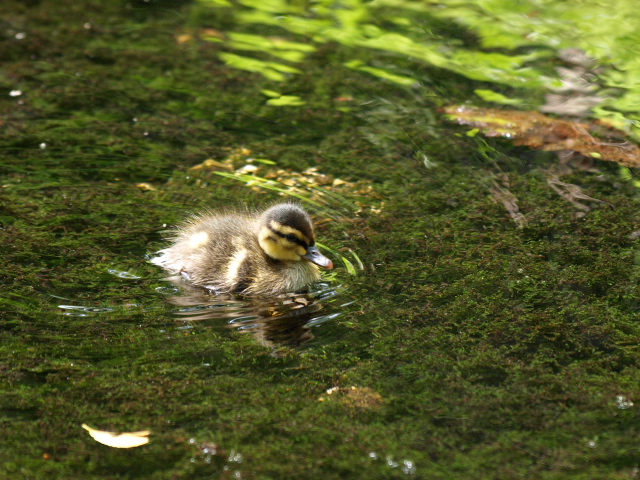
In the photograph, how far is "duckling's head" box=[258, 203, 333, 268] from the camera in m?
4.59

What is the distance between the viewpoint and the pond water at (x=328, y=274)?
3.35m

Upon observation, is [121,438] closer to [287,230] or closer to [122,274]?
[122,274]

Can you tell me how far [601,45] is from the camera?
7.34 meters

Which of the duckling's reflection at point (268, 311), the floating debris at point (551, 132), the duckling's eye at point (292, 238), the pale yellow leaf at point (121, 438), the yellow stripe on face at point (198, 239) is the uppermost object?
the floating debris at point (551, 132)

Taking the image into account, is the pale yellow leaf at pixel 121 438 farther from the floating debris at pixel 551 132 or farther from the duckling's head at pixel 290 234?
the floating debris at pixel 551 132

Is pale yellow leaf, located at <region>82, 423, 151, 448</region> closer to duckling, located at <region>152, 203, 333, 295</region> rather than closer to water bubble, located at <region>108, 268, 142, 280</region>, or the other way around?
water bubble, located at <region>108, 268, 142, 280</region>

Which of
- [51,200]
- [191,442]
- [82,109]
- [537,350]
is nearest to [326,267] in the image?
[537,350]

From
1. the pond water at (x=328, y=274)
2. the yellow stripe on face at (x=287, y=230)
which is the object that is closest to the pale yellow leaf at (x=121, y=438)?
the pond water at (x=328, y=274)

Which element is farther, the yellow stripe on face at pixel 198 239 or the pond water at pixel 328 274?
the yellow stripe on face at pixel 198 239

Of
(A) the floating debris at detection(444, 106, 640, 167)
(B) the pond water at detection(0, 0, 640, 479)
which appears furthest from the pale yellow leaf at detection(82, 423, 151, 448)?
(A) the floating debris at detection(444, 106, 640, 167)

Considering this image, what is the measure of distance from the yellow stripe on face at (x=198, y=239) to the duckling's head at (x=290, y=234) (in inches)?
12.5

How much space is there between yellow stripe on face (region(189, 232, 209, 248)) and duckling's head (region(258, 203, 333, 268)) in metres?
0.32

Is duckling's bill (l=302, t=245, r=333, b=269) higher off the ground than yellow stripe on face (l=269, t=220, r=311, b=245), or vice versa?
yellow stripe on face (l=269, t=220, r=311, b=245)

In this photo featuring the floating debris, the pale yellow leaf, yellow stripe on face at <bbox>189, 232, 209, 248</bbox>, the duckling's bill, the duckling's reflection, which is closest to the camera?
the pale yellow leaf
